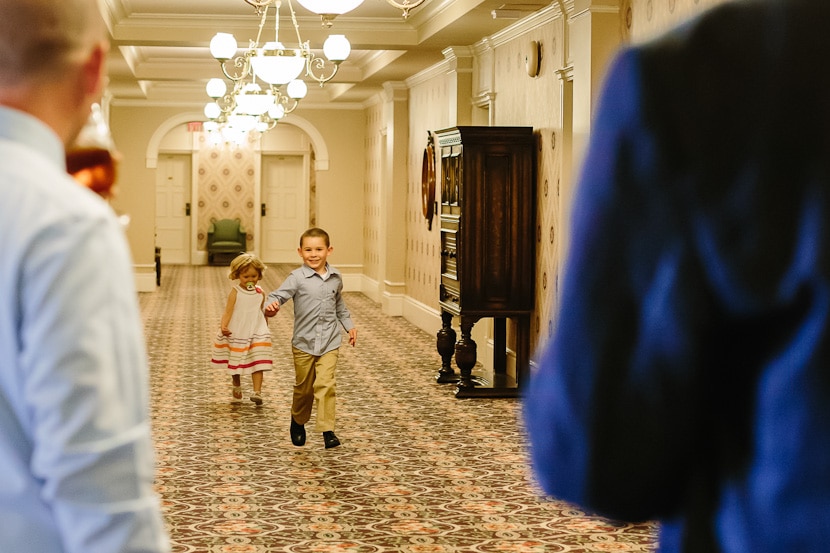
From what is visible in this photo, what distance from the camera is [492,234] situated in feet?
30.7

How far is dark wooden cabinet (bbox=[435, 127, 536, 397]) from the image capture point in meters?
9.23

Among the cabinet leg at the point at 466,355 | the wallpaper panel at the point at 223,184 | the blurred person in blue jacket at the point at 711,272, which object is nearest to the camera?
the blurred person in blue jacket at the point at 711,272

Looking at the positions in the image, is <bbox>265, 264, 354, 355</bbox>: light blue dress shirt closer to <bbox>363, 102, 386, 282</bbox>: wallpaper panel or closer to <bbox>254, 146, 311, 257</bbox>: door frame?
<bbox>363, 102, 386, 282</bbox>: wallpaper panel

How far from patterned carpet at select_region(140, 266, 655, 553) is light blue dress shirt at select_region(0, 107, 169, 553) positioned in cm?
174

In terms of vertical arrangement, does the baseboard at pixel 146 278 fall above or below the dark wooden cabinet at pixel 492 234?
below

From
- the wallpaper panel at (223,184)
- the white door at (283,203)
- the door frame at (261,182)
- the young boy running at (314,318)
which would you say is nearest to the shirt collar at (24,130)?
the young boy running at (314,318)

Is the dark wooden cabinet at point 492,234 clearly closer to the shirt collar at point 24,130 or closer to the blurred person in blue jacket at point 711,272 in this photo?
the shirt collar at point 24,130

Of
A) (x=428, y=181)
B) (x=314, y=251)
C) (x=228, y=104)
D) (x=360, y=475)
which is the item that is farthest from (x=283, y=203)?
(x=360, y=475)

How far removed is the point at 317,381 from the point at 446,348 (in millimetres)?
3312

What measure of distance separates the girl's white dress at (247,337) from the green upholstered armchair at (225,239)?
17.0m

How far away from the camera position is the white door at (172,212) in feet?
86.4

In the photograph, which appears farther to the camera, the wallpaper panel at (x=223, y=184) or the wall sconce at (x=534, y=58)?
the wallpaper panel at (x=223, y=184)

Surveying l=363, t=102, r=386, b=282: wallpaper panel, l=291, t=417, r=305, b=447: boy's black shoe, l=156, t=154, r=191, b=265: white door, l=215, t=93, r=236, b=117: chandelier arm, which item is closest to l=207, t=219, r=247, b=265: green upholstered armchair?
l=156, t=154, r=191, b=265: white door

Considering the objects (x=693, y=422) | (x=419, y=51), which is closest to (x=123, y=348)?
(x=693, y=422)
